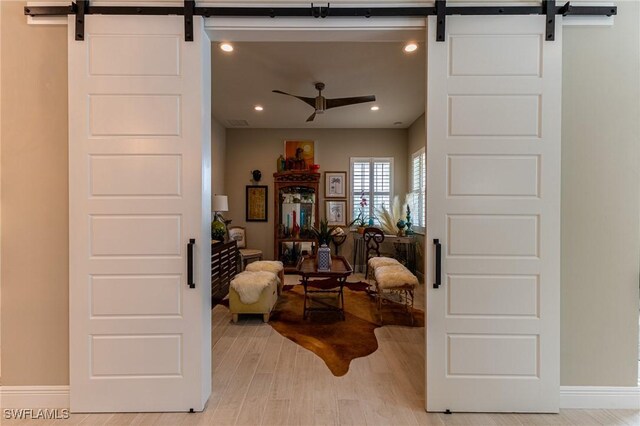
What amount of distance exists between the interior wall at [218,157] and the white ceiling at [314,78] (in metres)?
0.30

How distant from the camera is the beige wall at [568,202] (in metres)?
1.88

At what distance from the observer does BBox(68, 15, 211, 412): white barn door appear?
1.83 metres

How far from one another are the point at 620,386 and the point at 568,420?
18.9 inches

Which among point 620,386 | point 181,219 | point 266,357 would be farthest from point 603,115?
point 266,357

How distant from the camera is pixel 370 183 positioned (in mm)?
6078

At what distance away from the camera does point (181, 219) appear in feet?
6.02

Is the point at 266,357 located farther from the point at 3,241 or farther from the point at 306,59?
the point at 306,59

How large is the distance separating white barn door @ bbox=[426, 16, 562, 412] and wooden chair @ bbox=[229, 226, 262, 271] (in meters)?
4.13

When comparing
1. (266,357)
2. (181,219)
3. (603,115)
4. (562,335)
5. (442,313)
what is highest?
(603,115)

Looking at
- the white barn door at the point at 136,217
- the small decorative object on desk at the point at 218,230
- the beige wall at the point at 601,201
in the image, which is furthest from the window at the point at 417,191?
the white barn door at the point at 136,217

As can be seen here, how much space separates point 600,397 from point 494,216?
1.38 m

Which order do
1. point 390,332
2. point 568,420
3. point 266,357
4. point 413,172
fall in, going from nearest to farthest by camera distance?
point 568,420 → point 266,357 → point 390,332 → point 413,172

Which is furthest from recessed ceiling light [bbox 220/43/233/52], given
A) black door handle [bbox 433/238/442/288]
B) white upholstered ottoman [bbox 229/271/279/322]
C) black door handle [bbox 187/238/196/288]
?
black door handle [bbox 433/238/442/288]

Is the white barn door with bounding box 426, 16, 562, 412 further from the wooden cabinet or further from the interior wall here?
the interior wall
